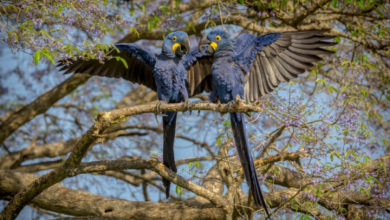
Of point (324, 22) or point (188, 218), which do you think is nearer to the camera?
point (188, 218)

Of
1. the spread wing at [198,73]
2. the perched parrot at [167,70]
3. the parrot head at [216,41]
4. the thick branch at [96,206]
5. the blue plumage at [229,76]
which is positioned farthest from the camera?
the thick branch at [96,206]

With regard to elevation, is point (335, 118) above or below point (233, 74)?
below

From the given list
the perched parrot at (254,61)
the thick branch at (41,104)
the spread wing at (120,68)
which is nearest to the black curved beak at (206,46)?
the perched parrot at (254,61)

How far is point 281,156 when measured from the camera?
10.0 ft

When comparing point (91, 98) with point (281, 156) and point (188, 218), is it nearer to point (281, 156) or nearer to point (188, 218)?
point (188, 218)

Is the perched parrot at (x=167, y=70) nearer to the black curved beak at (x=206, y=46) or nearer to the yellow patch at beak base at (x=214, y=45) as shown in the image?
the black curved beak at (x=206, y=46)

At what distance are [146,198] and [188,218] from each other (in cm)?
156

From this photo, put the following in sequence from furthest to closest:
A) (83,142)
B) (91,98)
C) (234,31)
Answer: (91,98) → (234,31) → (83,142)

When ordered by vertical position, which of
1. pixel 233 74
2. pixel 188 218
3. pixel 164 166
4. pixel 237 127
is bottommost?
pixel 188 218

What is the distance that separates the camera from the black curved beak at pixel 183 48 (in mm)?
3369

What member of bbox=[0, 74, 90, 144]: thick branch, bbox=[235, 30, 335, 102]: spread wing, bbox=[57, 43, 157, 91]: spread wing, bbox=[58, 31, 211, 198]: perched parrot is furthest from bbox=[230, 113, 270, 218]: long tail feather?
bbox=[0, 74, 90, 144]: thick branch

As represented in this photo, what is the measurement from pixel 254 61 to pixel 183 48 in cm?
52

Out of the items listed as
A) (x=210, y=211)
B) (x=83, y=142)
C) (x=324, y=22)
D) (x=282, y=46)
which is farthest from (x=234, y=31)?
(x=83, y=142)

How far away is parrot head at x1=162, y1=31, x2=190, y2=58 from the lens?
3.37 metres
